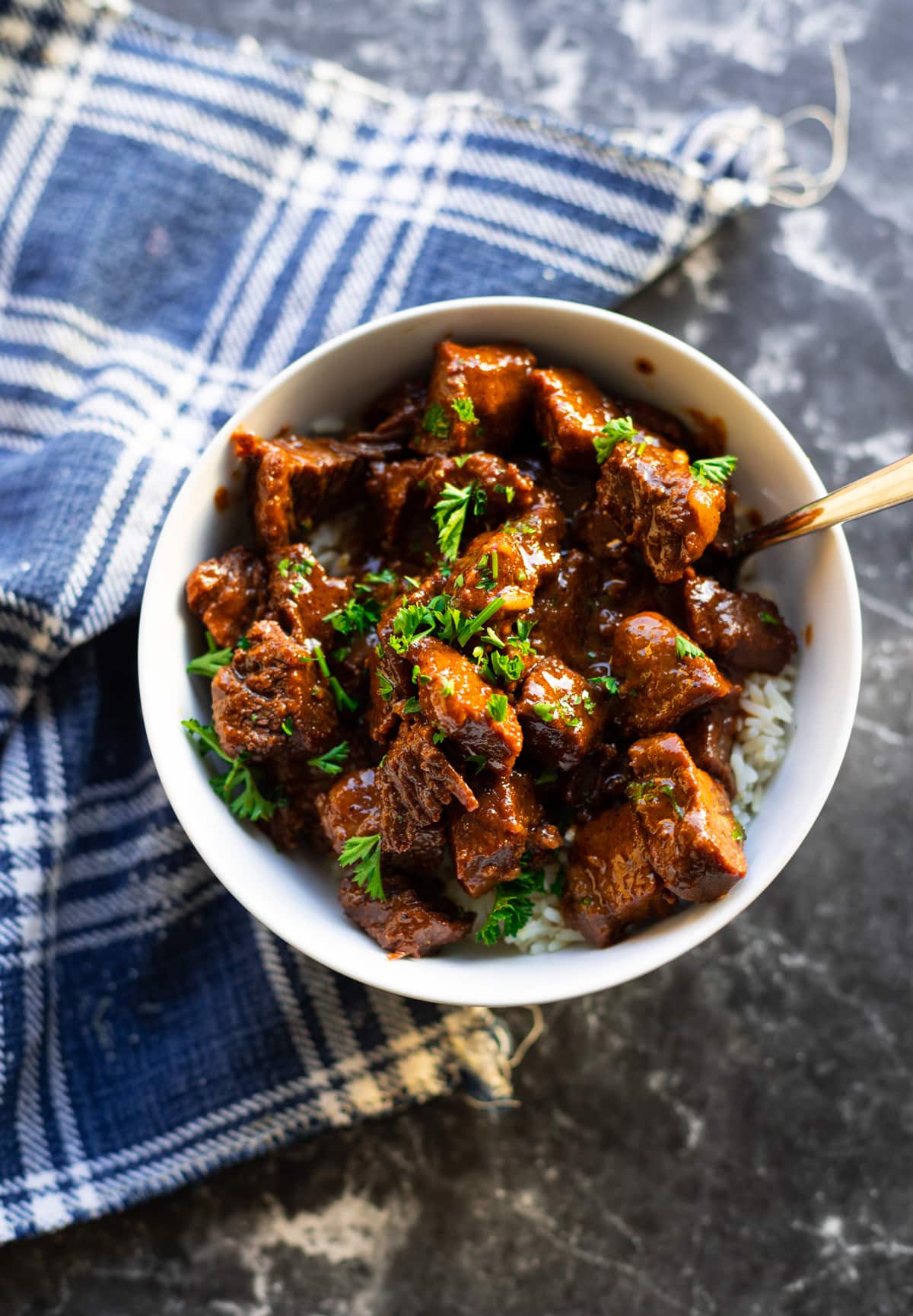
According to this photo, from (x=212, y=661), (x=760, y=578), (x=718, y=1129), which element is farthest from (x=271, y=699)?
(x=718, y=1129)

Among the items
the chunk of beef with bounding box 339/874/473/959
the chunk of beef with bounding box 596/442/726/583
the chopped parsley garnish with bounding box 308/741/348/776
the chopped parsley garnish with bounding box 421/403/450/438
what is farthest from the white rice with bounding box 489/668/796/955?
the chopped parsley garnish with bounding box 421/403/450/438

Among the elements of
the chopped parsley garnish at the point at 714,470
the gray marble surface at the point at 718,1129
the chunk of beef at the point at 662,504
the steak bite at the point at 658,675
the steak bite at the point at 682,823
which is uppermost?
the chopped parsley garnish at the point at 714,470

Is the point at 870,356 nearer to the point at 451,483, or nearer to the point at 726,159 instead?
the point at 726,159

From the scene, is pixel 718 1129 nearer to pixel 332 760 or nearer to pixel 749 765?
pixel 749 765

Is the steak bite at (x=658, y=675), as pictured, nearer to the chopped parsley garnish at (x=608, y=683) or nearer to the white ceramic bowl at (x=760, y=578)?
the chopped parsley garnish at (x=608, y=683)

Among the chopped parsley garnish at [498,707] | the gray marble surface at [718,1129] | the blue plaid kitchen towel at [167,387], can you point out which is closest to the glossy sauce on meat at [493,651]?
the chopped parsley garnish at [498,707]
